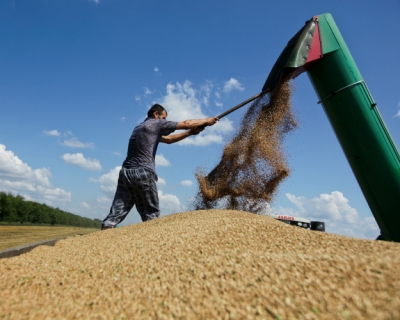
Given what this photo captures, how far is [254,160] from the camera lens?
14.9ft

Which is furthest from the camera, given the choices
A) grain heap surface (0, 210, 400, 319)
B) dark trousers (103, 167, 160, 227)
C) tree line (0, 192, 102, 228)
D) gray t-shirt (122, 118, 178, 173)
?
tree line (0, 192, 102, 228)

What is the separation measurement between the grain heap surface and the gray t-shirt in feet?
6.88

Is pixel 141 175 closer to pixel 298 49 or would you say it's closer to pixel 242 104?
pixel 242 104

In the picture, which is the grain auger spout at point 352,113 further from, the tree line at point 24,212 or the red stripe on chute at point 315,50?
the tree line at point 24,212

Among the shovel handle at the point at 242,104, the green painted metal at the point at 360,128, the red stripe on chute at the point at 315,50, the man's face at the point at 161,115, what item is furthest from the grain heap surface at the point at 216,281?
the man's face at the point at 161,115

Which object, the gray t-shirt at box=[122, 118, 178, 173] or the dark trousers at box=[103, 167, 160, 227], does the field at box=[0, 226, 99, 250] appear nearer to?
the dark trousers at box=[103, 167, 160, 227]

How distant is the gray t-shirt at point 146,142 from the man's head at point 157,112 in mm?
241

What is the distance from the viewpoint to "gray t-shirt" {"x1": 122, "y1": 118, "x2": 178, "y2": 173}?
14.4 ft

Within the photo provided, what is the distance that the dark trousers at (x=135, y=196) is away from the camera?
4.24 m

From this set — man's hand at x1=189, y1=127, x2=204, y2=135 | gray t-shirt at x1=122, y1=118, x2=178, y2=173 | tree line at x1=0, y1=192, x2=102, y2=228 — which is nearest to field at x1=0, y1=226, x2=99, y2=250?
gray t-shirt at x1=122, y1=118, x2=178, y2=173

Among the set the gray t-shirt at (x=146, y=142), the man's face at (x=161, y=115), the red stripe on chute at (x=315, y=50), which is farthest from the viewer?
the man's face at (x=161, y=115)

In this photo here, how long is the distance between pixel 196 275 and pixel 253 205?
10.1 feet

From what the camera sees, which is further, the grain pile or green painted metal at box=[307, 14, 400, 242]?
the grain pile

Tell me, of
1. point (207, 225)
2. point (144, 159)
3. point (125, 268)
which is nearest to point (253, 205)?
point (144, 159)
